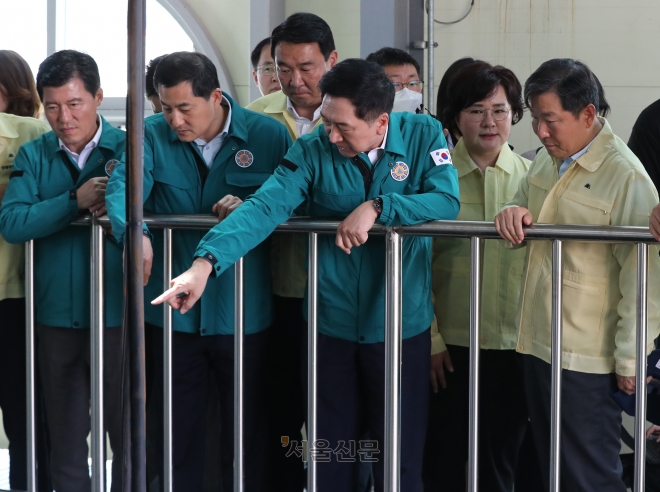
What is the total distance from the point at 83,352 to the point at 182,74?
2.96 feet

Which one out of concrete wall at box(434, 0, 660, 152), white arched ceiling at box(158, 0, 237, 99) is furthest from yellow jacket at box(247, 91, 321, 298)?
white arched ceiling at box(158, 0, 237, 99)

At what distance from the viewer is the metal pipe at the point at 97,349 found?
2.35 meters

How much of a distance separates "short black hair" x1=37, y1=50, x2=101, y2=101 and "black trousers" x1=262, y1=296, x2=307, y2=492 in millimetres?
893

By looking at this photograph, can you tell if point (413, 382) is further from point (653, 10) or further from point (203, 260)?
point (653, 10)

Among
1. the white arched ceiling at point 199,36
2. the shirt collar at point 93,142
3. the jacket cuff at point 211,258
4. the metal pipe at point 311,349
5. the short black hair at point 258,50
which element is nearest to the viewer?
the jacket cuff at point 211,258

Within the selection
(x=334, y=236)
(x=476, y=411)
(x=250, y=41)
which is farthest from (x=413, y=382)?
(x=250, y=41)

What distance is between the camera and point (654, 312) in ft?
6.68

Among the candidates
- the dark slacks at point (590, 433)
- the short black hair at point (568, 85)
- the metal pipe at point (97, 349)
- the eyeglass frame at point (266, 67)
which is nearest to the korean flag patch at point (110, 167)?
the metal pipe at point (97, 349)

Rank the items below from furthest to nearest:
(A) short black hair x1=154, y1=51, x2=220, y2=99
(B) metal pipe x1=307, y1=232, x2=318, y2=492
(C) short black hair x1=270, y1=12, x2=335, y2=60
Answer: (C) short black hair x1=270, y1=12, x2=335, y2=60, (A) short black hair x1=154, y1=51, x2=220, y2=99, (B) metal pipe x1=307, y1=232, x2=318, y2=492

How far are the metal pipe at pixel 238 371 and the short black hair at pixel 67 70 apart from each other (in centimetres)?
81

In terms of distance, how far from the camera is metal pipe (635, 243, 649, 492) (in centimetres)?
196

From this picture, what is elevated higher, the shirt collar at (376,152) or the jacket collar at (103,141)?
the jacket collar at (103,141)

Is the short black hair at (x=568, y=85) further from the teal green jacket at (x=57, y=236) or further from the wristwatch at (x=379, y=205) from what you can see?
the teal green jacket at (x=57, y=236)

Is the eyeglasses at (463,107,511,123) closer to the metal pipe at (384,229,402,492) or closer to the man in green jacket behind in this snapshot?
the metal pipe at (384,229,402,492)
